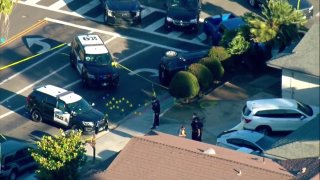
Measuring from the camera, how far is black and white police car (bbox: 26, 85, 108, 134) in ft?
159

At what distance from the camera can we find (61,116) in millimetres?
49031

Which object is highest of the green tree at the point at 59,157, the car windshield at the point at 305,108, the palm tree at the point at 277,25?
the palm tree at the point at 277,25

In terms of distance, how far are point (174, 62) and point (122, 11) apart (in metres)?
7.91

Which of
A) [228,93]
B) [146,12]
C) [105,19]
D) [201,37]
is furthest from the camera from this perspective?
[146,12]

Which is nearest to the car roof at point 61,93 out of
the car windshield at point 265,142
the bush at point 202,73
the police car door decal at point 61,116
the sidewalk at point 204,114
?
the police car door decal at point 61,116

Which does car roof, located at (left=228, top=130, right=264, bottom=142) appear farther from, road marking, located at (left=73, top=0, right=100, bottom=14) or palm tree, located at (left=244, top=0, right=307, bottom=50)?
road marking, located at (left=73, top=0, right=100, bottom=14)

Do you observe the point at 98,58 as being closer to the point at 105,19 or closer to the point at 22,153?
the point at 105,19

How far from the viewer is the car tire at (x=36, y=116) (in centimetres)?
4991

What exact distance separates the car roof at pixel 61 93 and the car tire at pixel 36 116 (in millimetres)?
1029

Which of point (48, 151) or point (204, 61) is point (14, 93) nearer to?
point (204, 61)

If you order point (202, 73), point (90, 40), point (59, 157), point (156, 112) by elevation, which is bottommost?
point (156, 112)

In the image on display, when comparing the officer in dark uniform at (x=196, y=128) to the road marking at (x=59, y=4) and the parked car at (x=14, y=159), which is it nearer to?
the parked car at (x=14, y=159)

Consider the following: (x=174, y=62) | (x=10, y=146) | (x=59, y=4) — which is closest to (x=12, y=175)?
(x=10, y=146)

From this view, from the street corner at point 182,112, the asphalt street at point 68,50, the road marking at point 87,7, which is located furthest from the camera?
the road marking at point 87,7
